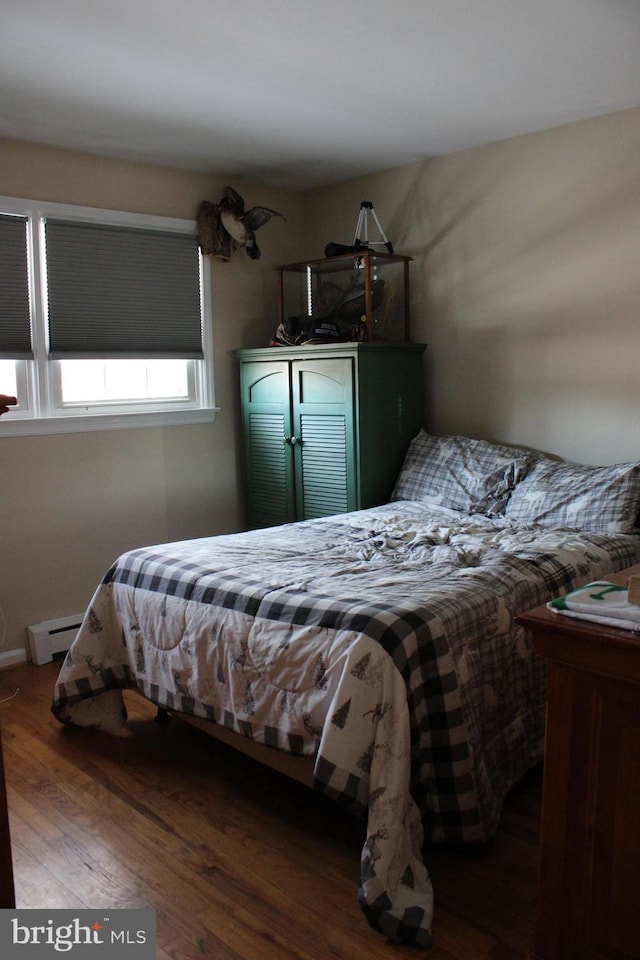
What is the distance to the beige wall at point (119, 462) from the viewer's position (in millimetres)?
3695

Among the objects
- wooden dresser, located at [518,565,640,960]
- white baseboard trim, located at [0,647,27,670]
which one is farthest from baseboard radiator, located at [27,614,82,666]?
wooden dresser, located at [518,565,640,960]

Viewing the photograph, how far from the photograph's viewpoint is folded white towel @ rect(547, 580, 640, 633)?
1437mm

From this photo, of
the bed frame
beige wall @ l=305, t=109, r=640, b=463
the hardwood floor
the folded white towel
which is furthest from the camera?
beige wall @ l=305, t=109, r=640, b=463

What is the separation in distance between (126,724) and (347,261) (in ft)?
8.36

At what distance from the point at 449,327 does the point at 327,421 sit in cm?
82

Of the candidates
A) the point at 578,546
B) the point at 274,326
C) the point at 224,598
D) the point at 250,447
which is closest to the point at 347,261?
the point at 274,326

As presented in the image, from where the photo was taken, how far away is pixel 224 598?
2.43 m

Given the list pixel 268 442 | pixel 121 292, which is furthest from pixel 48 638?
pixel 121 292

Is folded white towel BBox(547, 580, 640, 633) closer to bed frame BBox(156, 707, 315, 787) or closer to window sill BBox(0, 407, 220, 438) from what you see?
bed frame BBox(156, 707, 315, 787)

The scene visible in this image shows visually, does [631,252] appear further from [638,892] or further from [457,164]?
[638,892]

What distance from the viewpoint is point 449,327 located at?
4133 millimetres

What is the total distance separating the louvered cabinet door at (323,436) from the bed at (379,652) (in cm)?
69

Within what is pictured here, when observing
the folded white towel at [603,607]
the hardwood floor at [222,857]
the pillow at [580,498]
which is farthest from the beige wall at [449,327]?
the folded white towel at [603,607]

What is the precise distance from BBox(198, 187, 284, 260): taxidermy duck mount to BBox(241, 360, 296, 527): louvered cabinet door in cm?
66
